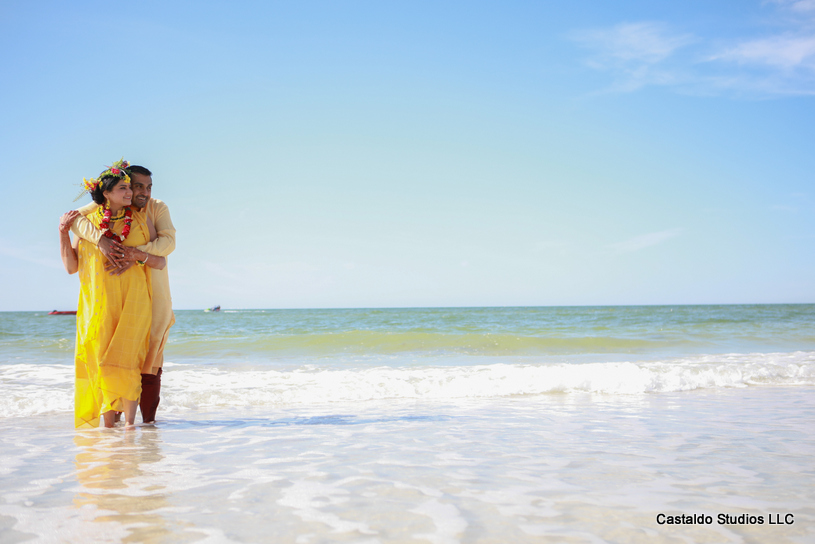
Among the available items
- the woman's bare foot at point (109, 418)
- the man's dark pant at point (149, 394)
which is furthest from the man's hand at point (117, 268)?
the woman's bare foot at point (109, 418)

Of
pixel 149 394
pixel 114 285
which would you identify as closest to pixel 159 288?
pixel 114 285

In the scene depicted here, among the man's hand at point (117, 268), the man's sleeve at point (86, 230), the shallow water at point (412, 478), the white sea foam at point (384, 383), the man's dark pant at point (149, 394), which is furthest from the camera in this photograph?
the white sea foam at point (384, 383)

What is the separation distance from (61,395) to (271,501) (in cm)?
460

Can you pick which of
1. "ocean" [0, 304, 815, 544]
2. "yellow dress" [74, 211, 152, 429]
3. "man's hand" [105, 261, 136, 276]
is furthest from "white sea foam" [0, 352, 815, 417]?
"man's hand" [105, 261, 136, 276]

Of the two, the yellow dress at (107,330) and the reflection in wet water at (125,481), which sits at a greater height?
the yellow dress at (107,330)

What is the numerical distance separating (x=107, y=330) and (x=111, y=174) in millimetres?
1157

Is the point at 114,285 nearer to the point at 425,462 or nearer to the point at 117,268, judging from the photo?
the point at 117,268

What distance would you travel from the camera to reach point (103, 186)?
4051 millimetres

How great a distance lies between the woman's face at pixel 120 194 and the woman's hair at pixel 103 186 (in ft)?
0.08

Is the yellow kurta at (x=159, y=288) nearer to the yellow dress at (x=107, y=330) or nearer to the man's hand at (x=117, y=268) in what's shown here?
the yellow dress at (x=107, y=330)

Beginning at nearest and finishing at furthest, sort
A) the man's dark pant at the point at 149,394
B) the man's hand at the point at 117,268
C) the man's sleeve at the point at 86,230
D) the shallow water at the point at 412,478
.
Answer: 1. the shallow water at the point at 412,478
2. the man's sleeve at the point at 86,230
3. the man's hand at the point at 117,268
4. the man's dark pant at the point at 149,394

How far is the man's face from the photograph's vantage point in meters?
4.15

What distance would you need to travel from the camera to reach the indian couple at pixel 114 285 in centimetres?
404

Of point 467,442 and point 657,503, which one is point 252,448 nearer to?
point 467,442
